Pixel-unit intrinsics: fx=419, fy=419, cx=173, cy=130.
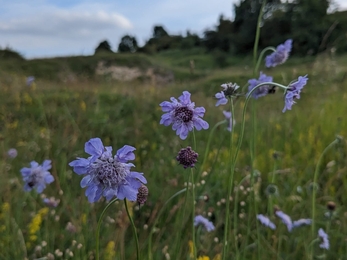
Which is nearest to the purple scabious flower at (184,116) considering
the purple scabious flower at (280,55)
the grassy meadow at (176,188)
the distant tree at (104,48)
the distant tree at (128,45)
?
the grassy meadow at (176,188)

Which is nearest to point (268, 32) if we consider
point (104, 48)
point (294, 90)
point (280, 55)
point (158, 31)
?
point (104, 48)

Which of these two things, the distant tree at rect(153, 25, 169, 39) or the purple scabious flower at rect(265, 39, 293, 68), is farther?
the distant tree at rect(153, 25, 169, 39)

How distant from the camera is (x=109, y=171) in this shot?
672mm

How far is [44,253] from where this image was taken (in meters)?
1.44

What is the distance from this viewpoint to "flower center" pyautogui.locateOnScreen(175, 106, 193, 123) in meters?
0.79

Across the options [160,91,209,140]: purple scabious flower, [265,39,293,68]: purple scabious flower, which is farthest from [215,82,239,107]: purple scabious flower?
[265,39,293,68]: purple scabious flower

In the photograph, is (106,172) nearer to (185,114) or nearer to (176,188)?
(185,114)

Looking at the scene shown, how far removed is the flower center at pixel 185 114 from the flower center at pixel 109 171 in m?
0.17

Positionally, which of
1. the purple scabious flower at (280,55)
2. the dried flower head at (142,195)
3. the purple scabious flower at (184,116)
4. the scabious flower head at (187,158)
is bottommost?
the dried flower head at (142,195)

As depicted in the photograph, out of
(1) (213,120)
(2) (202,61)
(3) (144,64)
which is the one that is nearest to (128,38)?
(2) (202,61)

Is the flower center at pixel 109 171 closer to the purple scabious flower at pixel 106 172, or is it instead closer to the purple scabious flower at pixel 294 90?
the purple scabious flower at pixel 106 172

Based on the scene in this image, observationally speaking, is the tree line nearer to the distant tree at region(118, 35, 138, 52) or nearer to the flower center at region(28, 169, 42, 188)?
the distant tree at region(118, 35, 138, 52)

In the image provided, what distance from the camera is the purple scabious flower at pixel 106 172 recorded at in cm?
66

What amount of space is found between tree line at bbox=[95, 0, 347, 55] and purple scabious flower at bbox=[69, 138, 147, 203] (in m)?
10.5
